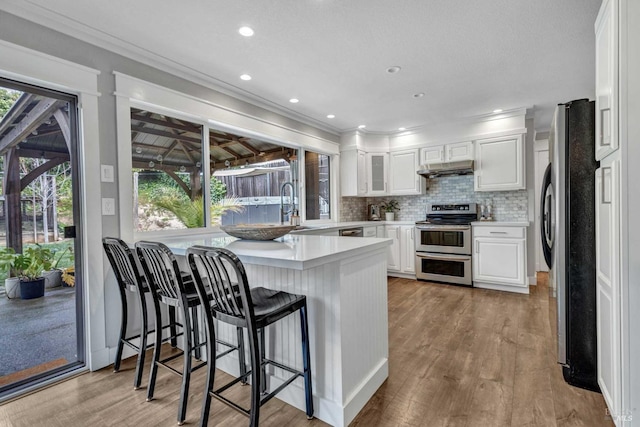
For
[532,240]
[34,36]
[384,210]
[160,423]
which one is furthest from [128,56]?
[532,240]

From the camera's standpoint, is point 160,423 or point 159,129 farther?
point 159,129

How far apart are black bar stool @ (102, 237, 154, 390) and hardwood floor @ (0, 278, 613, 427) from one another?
15 centimetres

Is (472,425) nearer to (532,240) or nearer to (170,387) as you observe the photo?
(170,387)

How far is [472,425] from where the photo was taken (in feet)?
5.16

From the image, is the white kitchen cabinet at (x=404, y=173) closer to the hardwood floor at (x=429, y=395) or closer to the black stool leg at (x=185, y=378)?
the hardwood floor at (x=429, y=395)

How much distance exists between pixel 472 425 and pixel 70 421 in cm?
Result: 212

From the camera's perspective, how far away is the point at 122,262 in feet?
6.55

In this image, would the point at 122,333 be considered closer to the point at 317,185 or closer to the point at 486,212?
the point at 317,185

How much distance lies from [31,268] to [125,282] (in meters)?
0.57

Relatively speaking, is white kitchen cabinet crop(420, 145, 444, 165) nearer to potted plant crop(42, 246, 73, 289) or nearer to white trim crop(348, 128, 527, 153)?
white trim crop(348, 128, 527, 153)

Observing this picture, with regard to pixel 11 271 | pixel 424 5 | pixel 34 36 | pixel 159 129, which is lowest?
pixel 11 271

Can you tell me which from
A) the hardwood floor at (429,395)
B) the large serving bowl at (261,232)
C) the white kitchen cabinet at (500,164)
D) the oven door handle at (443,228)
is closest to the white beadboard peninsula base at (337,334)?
the hardwood floor at (429,395)

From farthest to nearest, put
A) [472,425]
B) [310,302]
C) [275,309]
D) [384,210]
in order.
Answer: [384,210] < [310,302] < [472,425] < [275,309]

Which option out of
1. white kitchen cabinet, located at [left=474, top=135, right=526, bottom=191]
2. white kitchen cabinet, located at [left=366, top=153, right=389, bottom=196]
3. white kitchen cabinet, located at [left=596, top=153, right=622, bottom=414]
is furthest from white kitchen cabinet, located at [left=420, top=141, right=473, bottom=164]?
white kitchen cabinet, located at [left=596, top=153, right=622, bottom=414]
